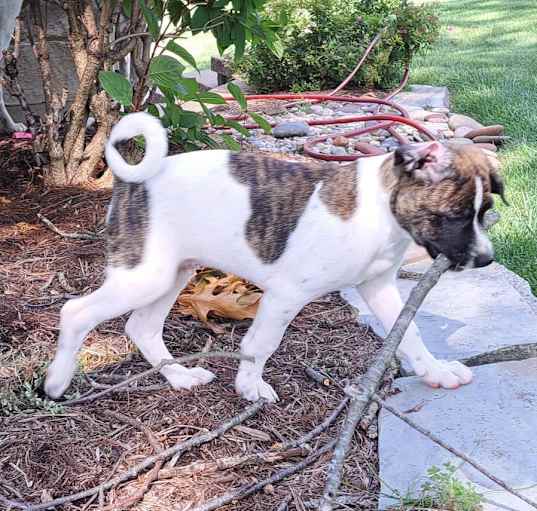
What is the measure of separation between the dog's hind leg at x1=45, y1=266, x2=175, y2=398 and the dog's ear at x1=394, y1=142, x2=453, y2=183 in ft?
3.21

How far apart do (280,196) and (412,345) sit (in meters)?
0.81

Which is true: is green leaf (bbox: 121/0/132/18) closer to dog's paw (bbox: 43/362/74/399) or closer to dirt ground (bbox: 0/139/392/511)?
dirt ground (bbox: 0/139/392/511)

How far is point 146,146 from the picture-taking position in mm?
3082

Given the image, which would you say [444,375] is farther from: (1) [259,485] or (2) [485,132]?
(2) [485,132]

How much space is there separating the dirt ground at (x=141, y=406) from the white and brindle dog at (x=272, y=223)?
206mm

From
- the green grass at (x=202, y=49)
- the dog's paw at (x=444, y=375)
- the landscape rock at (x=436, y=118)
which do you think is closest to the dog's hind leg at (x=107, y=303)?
the dog's paw at (x=444, y=375)

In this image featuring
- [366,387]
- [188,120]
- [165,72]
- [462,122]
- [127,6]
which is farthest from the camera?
[462,122]

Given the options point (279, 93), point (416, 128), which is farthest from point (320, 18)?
point (416, 128)

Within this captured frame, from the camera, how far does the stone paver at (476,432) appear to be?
2798 millimetres

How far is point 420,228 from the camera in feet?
9.87

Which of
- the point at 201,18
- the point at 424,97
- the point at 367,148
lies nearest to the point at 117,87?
the point at 201,18

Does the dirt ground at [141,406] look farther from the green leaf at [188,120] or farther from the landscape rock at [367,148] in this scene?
the landscape rock at [367,148]

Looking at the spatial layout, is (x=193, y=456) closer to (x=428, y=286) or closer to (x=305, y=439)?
(x=305, y=439)

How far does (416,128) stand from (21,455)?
4.70 metres
